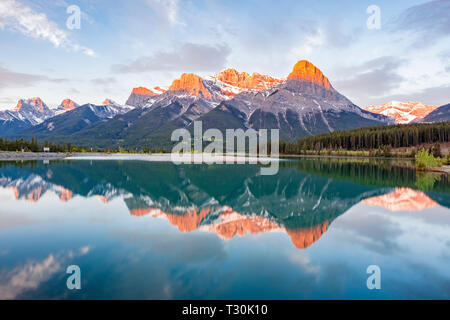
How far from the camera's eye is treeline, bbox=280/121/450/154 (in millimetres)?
145625

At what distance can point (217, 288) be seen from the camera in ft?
32.4

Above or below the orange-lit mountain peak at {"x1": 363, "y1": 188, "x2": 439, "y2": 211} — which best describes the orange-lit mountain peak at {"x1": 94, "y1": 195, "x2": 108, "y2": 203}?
above

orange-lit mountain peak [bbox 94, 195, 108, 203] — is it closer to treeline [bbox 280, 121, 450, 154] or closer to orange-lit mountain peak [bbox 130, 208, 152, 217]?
orange-lit mountain peak [bbox 130, 208, 152, 217]

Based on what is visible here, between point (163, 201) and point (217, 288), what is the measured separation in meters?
19.5

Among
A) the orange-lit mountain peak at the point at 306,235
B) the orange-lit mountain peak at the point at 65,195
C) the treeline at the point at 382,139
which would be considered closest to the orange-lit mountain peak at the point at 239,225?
the orange-lit mountain peak at the point at 306,235

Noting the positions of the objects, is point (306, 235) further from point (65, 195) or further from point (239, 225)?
point (65, 195)

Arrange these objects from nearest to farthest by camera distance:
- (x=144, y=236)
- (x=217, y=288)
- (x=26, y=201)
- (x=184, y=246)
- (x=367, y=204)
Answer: (x=217, y=288) < (x=184, y=246) < (x=144, y=236) < (x=26, y=201) < (x=367, y=204)

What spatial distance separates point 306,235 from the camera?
17266mm

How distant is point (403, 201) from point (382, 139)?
14914 centimetres

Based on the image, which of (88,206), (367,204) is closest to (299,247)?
(367,204)

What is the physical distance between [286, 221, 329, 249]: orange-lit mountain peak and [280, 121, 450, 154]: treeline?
15195 centimetres

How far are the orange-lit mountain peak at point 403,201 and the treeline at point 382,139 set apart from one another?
432 ft

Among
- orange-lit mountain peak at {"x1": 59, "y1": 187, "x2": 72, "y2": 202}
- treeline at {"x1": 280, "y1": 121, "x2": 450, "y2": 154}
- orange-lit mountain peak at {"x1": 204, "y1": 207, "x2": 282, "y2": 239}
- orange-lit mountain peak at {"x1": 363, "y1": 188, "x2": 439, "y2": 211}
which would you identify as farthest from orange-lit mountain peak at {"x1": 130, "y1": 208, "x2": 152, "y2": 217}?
treeline at {"x1": 280, "y1": 121, "x2": 450, "y2": 154}

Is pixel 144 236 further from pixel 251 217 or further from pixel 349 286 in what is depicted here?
pixel 349 286
